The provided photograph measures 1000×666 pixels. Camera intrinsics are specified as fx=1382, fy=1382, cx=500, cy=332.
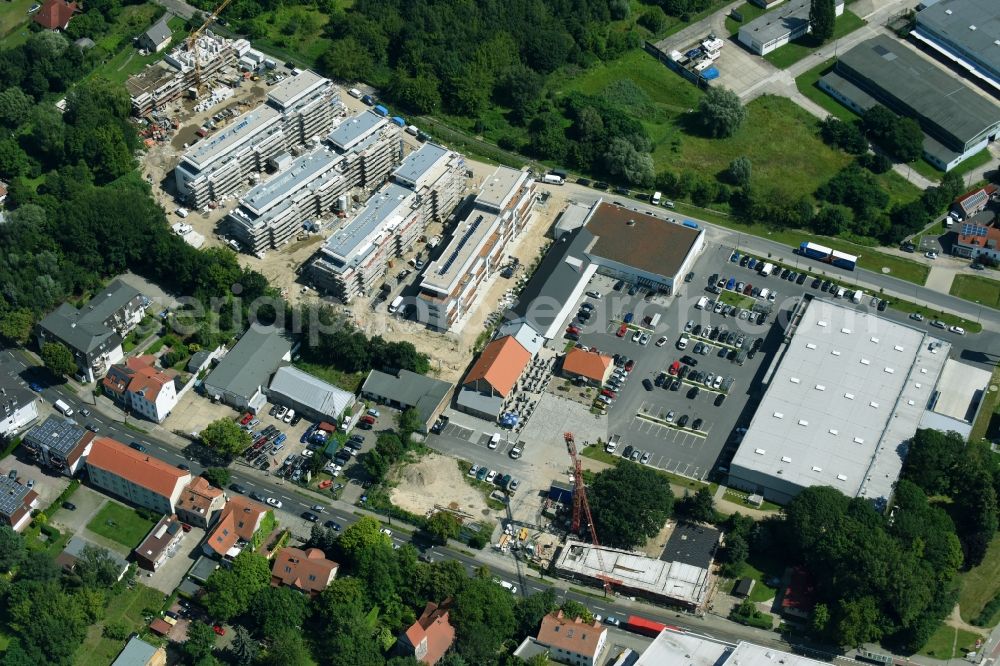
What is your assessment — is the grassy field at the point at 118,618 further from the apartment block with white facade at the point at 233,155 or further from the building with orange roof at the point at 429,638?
the apartment block with white facade at the point at 233,155

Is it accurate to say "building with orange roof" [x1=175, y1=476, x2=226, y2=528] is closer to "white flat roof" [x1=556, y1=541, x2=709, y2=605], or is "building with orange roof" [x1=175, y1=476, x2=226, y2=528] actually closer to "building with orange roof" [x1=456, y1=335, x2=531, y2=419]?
"building with orange roof" [x1=456, y1=335, x2=531, y2=419]

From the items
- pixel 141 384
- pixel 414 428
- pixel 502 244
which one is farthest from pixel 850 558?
pixel 141 384

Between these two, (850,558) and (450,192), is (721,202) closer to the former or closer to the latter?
(450,192)

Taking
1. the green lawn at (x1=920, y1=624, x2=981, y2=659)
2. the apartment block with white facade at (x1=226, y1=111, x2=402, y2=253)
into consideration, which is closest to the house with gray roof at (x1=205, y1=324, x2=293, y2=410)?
the apartment block with white facade at (x1=226, y1=111, x2=402, y2=253)

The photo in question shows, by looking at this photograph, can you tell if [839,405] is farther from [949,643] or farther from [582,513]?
[582,513]

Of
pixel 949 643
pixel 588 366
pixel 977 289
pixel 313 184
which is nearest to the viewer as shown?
pixel 949 643

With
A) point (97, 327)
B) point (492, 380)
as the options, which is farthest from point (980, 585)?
point (97, 327)
